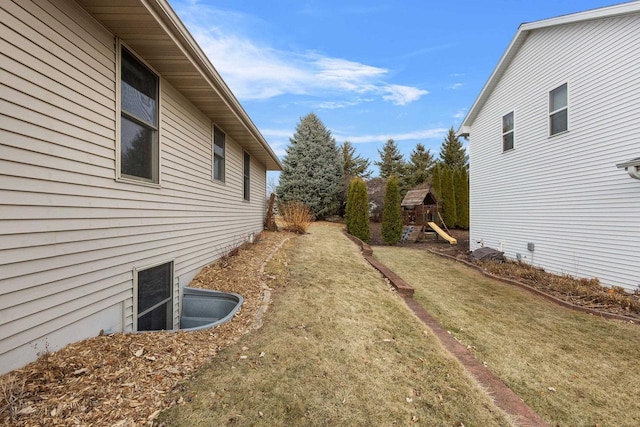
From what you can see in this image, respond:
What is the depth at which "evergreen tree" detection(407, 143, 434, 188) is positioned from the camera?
95.3ft

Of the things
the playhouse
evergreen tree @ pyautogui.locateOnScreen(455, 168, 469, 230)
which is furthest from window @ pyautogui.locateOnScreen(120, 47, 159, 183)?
evergreen tree @ pyautogui.locateOnScreen(455, 168, 469, 230)

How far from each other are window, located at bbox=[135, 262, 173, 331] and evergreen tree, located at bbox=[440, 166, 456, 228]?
59.9 ft

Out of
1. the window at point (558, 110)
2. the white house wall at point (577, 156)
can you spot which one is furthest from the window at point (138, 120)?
the window at point (558, 110)

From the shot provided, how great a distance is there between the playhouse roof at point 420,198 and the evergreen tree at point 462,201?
4.00 meters

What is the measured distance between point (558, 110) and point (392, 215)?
7326mm

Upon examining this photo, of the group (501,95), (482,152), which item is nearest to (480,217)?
(482,152)

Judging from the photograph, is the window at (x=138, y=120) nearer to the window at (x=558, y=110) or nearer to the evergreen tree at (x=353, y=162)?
the window at (x=558, y=110)

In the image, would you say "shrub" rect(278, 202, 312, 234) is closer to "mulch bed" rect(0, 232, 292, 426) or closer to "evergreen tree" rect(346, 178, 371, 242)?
"evergreen tree" rect(346, 178, 371, 242)

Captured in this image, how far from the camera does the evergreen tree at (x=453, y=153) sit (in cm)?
3089

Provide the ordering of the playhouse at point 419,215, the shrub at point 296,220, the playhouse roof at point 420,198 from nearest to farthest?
the shrub at point 296,220 → the playhouse at point 419,215 → the playhouse roof at point 420,198

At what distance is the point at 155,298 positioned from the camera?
3.92m

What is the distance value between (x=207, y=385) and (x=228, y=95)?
438cm

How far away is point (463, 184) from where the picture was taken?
19656 millimetres

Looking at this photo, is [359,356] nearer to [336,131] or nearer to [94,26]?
[94,26]
